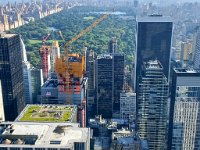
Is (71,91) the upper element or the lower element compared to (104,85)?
upper

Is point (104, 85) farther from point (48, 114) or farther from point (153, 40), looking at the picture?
point (48, 114)

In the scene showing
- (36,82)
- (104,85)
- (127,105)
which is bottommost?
(127,105)

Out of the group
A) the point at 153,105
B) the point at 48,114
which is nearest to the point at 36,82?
the point at 153,105

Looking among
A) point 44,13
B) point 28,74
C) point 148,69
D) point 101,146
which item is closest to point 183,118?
point 148,69

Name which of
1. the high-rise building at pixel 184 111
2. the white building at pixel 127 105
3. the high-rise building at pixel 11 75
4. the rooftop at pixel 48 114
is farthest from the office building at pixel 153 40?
the rooftop at pixel 48 114

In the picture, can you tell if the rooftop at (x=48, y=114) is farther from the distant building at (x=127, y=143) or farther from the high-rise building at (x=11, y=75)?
the high-rise building at (x=11, y=75)
